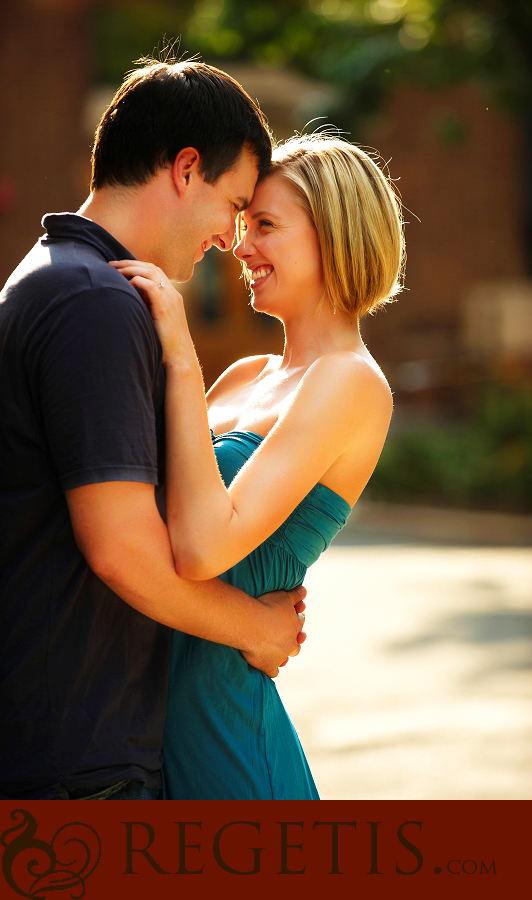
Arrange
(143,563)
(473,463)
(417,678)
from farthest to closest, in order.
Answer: (473,463) → (417,678) → (143,563)

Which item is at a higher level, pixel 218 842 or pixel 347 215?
pixel 347 215

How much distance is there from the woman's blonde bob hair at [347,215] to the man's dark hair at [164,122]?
1.60ft

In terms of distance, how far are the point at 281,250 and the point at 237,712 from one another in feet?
3.87

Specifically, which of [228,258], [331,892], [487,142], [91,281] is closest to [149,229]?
[91,281]

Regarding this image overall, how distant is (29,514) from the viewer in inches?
68.0

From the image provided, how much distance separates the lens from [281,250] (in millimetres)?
2541

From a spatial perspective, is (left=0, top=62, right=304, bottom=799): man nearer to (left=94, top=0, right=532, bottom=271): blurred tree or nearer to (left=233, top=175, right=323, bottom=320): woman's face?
(left=233, top=175, right=323, bottom=320): woman's face

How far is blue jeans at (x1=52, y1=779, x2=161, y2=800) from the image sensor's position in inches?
68.4

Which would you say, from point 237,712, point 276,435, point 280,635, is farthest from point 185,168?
point 237,712

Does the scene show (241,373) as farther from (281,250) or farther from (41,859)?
(41,859)

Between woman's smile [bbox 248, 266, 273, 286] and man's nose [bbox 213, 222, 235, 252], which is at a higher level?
woman's smile [bbox 248, 266, 273, 286]

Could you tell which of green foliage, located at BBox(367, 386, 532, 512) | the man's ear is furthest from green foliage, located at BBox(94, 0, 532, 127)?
the man's ear

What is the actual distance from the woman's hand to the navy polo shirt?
35 mm

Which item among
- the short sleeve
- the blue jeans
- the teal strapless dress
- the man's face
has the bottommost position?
the blue jeans
